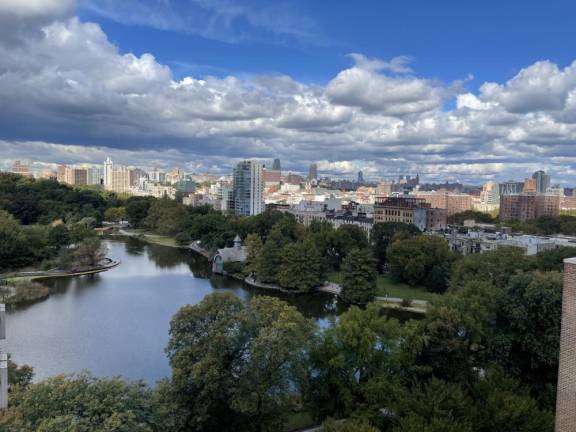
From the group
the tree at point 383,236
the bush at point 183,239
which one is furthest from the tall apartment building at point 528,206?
the bush at point 183,239

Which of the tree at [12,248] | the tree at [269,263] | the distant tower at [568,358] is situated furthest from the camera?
the tree at [12,248]

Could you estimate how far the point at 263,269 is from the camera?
29578mm

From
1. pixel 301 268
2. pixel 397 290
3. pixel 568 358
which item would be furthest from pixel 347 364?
pixel 397 290

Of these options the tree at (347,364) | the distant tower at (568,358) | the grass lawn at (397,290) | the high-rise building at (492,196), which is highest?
the high-rise building at (492,196)

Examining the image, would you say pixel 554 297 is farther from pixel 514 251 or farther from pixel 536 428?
pixel 514 251

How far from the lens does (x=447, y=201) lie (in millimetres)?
83438

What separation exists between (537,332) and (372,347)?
202 inches

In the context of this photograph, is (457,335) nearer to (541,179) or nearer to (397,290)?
(397,290)

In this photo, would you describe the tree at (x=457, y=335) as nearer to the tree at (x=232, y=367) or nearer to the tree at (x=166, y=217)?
the tree at (x=232, y=367)

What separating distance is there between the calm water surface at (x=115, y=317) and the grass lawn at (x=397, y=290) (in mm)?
3520

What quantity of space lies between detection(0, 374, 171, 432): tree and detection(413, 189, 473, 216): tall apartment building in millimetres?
75575

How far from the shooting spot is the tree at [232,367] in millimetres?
9445

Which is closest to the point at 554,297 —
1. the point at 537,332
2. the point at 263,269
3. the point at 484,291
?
the point at 537,332

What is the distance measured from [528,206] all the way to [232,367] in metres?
67.6
